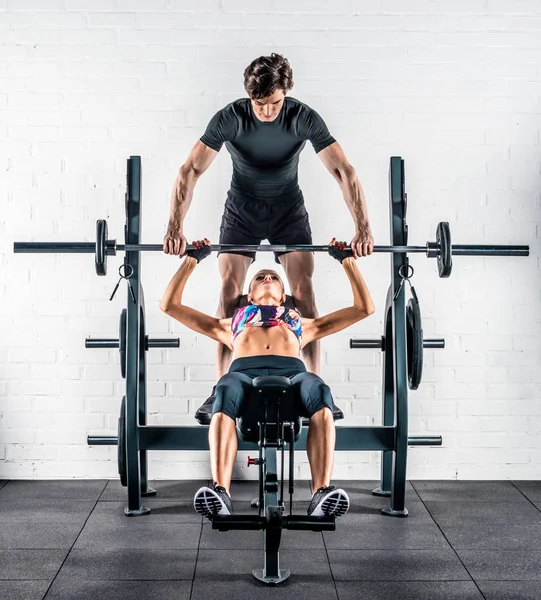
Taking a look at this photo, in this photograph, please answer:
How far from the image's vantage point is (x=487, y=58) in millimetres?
4379

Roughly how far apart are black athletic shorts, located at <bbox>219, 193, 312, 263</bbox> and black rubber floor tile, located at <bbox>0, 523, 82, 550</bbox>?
146cm

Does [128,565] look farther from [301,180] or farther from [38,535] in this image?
[301,180]

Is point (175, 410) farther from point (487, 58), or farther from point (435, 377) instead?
point (487, 58)

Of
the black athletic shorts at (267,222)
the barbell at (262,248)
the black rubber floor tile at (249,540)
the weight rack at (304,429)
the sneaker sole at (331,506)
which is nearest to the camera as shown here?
the sneaker sole at (331,506)

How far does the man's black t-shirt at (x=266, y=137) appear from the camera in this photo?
3.51m

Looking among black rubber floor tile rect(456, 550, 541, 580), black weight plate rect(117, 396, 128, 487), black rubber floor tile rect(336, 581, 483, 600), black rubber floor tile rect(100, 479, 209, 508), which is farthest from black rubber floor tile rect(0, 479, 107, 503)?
black rubber floor tile rect(456, 550, 541, 580)

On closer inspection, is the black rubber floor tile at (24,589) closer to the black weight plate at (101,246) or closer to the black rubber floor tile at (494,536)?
the black weight plate at (101,246)

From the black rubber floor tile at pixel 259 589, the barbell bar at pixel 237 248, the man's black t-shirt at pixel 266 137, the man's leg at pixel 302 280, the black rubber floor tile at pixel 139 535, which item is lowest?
the black rubber floor tile at pixel 259 589

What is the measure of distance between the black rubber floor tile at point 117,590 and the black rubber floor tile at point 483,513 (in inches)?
51.9

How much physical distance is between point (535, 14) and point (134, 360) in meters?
2.78

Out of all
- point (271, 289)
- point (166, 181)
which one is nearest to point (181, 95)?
point (166, 181)

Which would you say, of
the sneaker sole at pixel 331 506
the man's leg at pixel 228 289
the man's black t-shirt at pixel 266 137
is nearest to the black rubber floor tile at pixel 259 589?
the sneaker sole at pixel 331 506

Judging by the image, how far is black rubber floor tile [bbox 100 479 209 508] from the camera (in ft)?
13.1

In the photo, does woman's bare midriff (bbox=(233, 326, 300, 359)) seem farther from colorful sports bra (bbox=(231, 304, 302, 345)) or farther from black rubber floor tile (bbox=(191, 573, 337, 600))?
black rubber floor tile (bbox=(191, 573, 337, 600))
